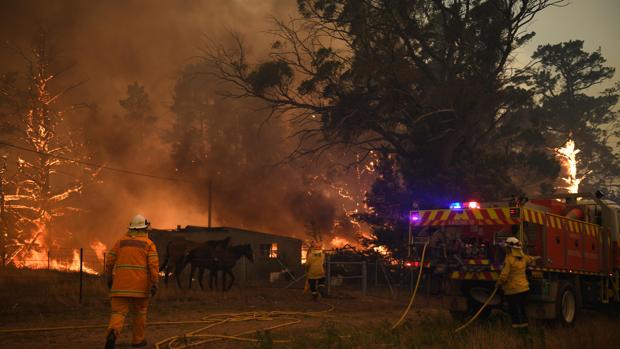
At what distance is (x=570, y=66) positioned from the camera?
59250 mm

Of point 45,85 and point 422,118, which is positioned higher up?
point 45,85

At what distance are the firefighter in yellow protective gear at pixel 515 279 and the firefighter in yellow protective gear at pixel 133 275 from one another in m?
5.73

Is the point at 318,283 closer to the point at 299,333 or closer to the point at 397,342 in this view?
the point at 299,333

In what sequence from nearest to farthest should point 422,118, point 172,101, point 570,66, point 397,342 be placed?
1. point 397,342
2. point 422,118
3. point 570,66
4. point 172,101

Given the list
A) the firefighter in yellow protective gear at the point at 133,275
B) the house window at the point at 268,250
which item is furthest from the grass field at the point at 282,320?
the house window at the point at 268,250

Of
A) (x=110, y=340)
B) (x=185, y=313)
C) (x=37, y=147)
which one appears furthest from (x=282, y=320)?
(x=37, y=147)

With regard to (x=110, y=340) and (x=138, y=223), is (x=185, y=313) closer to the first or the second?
(x=138, y=223)

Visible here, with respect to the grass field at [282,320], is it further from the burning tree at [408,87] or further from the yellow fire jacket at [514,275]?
the burning tree at [408,87]

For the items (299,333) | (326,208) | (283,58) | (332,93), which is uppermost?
(283,58)

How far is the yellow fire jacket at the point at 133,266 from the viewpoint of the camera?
8133mm

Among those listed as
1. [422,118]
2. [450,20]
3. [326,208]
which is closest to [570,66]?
[326,208]

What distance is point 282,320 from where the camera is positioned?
12555 millimetres

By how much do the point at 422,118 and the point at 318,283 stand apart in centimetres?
1216

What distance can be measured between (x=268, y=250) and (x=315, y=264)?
42.1ft
